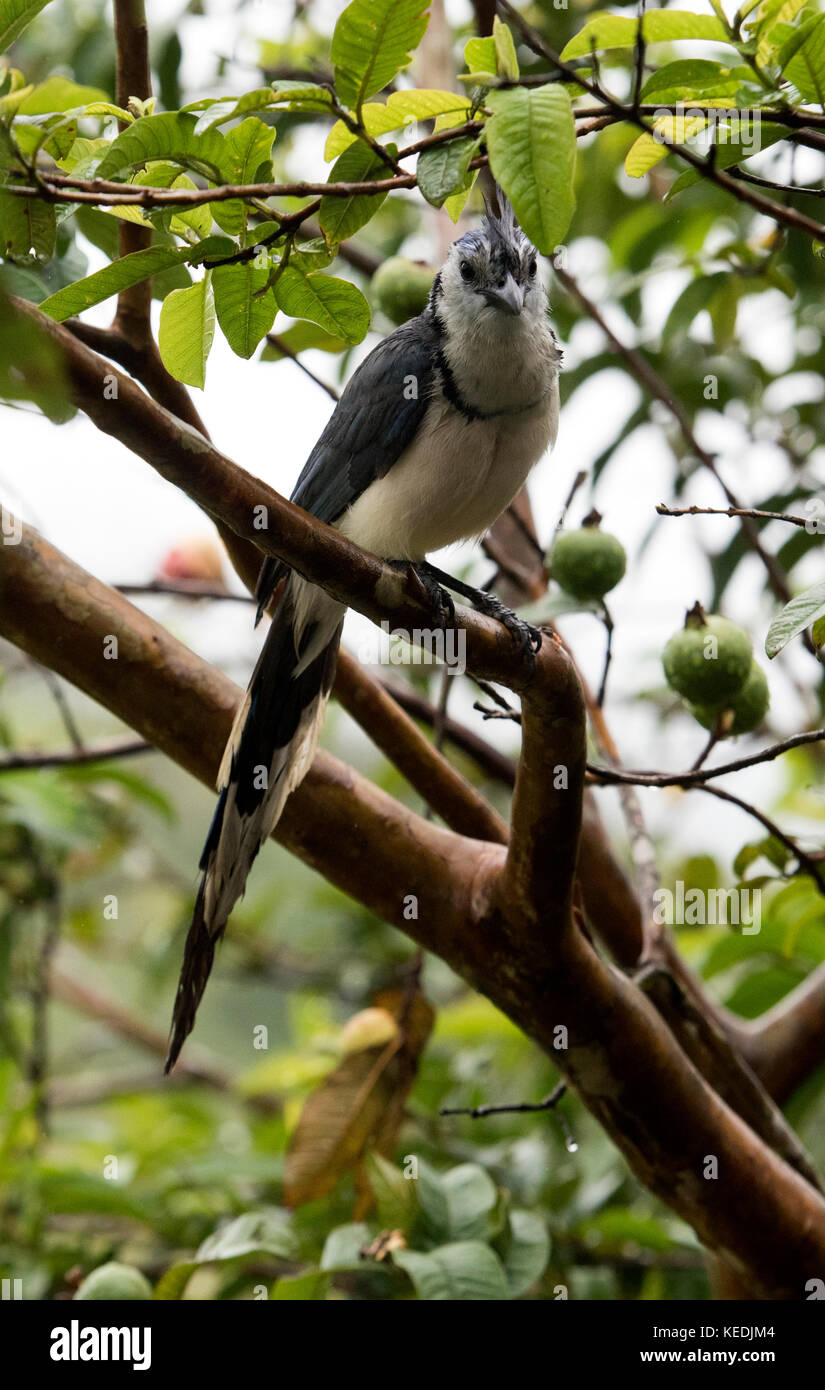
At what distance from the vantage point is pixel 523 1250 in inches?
59.0

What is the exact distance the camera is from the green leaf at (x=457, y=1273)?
131 centimetres

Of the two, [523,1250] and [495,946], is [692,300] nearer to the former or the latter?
[495,946]

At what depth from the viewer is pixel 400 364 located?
164 cm

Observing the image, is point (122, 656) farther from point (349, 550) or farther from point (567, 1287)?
point (567, 1287)

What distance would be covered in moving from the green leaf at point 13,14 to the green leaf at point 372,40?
238 mm

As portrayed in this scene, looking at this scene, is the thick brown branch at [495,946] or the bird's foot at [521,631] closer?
the bird's foot at [521,631]

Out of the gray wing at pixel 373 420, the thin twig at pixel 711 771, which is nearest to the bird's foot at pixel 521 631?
the thin twig at pixel 711 771

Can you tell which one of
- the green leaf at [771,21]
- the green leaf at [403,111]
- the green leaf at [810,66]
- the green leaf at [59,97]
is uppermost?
the green leaf at [59,97]

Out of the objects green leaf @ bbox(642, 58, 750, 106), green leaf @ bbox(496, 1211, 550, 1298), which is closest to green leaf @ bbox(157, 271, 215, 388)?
green leaf @ bbox(642, 58, 750, 106)

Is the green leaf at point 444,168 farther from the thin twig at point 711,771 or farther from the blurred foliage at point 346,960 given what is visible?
the thin twig at point 711,771

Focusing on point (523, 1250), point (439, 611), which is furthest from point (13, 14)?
point (523, 1250)

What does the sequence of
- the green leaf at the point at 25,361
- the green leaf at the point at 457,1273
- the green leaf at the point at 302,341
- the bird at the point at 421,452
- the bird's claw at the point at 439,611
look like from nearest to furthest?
the green leaf at the point at 25,361, the bird's claw at the point at 439,611, the green leaf at the point at 457,1273, the bird at the point at 421,452, the green leaf at the point at 302,341

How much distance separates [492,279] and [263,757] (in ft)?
2.40
